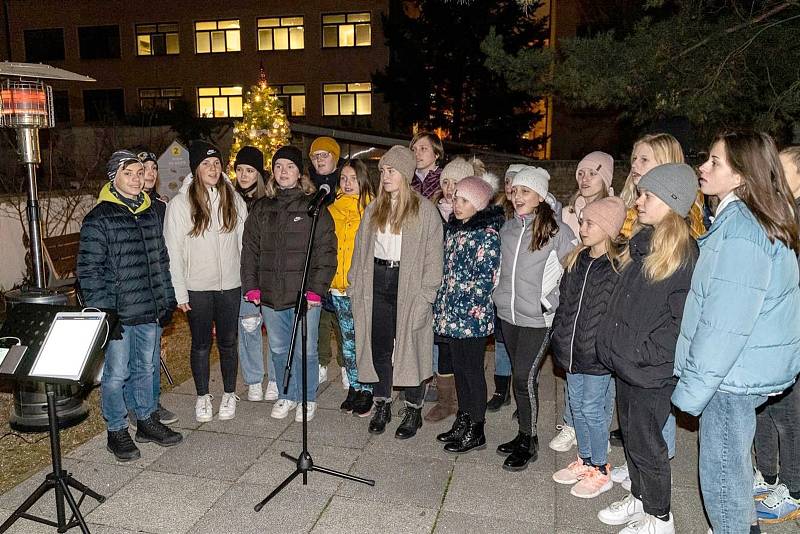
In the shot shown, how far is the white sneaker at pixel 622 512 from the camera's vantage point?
11.9 ft

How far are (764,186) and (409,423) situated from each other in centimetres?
304

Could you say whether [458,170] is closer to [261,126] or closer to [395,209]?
[395,209]

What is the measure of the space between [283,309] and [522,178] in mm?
2107

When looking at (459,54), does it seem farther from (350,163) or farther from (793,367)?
(793,367)

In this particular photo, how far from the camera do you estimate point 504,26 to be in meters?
24.3

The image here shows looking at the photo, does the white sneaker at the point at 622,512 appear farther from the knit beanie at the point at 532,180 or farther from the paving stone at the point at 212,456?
the paving stone at the point at 212,456

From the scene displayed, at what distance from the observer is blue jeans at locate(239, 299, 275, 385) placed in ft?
17.5

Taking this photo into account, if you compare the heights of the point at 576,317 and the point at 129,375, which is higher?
the point at 576,317

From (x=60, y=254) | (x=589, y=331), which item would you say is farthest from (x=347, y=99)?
(x=589, y=331)

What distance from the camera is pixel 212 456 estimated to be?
4.54m

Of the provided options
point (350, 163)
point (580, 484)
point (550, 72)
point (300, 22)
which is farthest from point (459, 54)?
point (580, 484)

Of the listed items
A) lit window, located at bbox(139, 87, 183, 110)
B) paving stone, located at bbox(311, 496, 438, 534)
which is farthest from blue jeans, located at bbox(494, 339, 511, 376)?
lit window, located at bbox(139, 87, 183, 110)

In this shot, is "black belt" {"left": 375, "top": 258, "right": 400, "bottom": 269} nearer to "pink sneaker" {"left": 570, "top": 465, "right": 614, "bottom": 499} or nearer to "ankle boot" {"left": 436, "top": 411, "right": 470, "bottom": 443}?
"ankle boot" {"left": 436, "top": 411, "right": 470, "bottom": 443}

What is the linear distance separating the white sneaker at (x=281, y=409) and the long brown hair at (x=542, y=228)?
2.45 metres
